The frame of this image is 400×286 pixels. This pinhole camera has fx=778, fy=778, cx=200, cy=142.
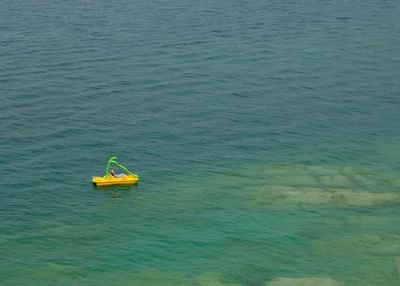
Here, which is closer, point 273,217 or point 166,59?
point 273,217

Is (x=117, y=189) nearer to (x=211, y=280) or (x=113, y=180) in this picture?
(x=113, y=180)

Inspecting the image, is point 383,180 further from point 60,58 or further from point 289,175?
point 60,58

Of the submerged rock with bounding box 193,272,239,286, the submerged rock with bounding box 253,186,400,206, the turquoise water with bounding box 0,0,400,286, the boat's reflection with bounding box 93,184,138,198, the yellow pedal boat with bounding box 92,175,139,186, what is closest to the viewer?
the submerged rock with bounding box 193,272,239,286

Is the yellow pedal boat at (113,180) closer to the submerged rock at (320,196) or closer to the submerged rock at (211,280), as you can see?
the submerged rock at (320,196)

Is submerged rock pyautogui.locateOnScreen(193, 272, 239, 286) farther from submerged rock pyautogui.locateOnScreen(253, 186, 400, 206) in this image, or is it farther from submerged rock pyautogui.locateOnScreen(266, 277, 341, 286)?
submerged rock pyautogui.locateOnScreen(253, 186, 400, 206)

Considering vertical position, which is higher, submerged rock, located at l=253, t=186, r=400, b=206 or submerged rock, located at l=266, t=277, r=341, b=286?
submerged rock, located at l=253, t=186, r=400, b=206

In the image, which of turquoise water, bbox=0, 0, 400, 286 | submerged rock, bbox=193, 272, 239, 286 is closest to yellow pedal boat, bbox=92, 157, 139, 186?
turquoise water, bbox=0, 0, 400, 286

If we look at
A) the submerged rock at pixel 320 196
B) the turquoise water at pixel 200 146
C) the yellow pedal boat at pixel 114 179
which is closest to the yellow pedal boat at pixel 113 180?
the yellow pedal boat at pixel 114 179

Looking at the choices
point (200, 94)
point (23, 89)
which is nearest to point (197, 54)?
point (200, 94)
